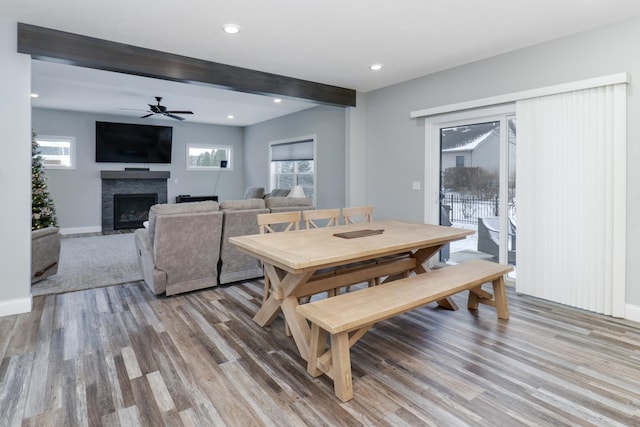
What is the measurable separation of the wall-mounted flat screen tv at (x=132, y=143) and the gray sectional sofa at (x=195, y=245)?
475cm

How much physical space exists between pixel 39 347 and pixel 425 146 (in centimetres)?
437

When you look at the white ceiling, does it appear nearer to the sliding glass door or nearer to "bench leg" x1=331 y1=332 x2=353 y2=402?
the sliding glass door

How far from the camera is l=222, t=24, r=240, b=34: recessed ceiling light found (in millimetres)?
3131

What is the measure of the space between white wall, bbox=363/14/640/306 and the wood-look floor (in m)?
1.26

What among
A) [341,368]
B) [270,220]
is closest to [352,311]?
[341,368]

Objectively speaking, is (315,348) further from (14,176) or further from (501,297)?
(14,176)

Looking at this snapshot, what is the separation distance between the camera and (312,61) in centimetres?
407

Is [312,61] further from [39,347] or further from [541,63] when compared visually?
[39,347]

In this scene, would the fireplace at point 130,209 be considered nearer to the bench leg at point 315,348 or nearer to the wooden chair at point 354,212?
the wooden chair at point 354,212

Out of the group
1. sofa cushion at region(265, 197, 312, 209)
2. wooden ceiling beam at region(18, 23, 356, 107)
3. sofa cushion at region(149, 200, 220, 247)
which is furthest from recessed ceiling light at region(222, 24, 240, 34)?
sofa cushion at region(265, 197, 312, 209)

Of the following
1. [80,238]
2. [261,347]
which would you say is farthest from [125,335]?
[80,238]

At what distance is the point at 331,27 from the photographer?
317 centimetres

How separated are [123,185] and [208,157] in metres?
2.14

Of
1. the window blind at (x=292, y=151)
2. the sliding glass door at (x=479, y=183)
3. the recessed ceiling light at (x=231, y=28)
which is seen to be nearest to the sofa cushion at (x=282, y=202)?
the sliding glass door at (x=479, y=183)
